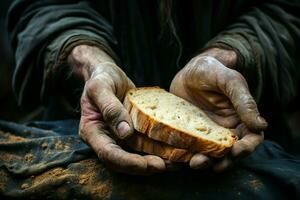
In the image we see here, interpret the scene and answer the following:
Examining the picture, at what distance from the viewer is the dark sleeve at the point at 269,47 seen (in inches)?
57.9

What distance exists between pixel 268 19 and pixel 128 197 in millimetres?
704

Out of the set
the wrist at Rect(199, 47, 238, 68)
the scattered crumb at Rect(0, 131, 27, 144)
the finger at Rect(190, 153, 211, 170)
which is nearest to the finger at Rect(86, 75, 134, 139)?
the finger at Rect(190, 153, 211, 170)

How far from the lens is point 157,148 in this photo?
1.11 meters

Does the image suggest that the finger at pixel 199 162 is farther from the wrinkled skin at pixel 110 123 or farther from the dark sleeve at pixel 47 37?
the dark sleeve at pixel 47 37

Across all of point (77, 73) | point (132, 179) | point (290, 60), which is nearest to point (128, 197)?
point (132, 179)

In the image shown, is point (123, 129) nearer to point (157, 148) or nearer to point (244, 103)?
point (157, 148)

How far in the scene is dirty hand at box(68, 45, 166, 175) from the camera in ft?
3.47

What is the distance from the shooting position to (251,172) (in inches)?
45.8

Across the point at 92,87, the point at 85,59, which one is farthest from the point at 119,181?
the point at 85,59

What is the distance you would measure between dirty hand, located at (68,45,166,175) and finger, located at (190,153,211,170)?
0.05 metres

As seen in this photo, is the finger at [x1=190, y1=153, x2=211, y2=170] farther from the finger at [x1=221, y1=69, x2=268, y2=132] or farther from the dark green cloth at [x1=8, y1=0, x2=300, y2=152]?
the dark green cloth at [x1=8, y1=0, x2=300, y2=152]

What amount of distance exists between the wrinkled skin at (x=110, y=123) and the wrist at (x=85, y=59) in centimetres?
16

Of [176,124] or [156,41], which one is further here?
[156,41]

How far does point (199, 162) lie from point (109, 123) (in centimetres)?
19
